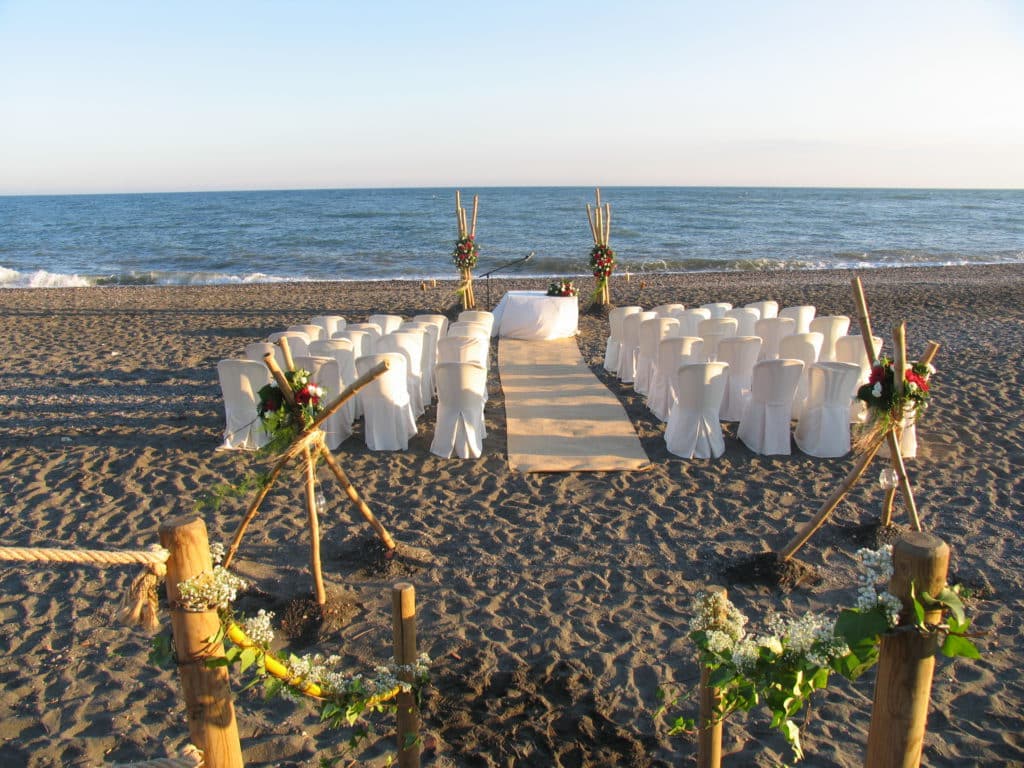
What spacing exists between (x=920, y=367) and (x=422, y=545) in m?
3.50

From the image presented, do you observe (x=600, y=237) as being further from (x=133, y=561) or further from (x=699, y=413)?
(x=133, y=561)

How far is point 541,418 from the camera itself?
7.82m

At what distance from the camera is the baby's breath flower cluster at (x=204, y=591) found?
2.27 metres

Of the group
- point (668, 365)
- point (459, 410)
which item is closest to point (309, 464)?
point (459, 410)

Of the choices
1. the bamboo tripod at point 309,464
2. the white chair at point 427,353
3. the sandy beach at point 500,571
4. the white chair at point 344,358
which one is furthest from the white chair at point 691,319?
the bamboo tripod at point 309,464

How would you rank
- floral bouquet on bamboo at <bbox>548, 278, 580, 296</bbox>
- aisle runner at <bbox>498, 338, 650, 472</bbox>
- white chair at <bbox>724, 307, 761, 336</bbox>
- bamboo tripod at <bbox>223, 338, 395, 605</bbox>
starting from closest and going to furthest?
bamboo tripod at <bbox>223, 338, 395, 605</bbox> → aisle runner at <bbox>498, 338, 650, 472</bbox> → white chair at <bbox>724, 307, 761, 336</bbox> → floral bouquet on bamboo at <bbox>548, 278, 580, 296</bbox>

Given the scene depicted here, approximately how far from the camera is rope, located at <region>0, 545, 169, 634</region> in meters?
2.14

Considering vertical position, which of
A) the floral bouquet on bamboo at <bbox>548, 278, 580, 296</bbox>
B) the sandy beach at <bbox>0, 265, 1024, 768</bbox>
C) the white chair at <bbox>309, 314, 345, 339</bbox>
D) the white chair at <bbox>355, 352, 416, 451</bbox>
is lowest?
the sandy beach at <bbox>0, 265, 1024, 768</bbox>

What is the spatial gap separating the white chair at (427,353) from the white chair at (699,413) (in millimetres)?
3158

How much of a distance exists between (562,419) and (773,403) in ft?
7.09

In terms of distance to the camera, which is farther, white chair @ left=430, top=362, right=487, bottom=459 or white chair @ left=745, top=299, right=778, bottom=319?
white chair @ left=745, top=299, right=778, bottom=319

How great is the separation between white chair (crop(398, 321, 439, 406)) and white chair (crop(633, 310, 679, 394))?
2.52m

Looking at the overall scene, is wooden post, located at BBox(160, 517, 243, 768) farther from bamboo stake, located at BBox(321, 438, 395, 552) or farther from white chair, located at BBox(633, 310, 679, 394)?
white chair, located at BBox(633, 310, 679, 394)

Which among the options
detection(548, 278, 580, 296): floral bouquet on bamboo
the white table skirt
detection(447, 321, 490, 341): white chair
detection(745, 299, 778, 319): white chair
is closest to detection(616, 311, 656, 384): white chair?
detection(745, 299, 778, 319): white chair
